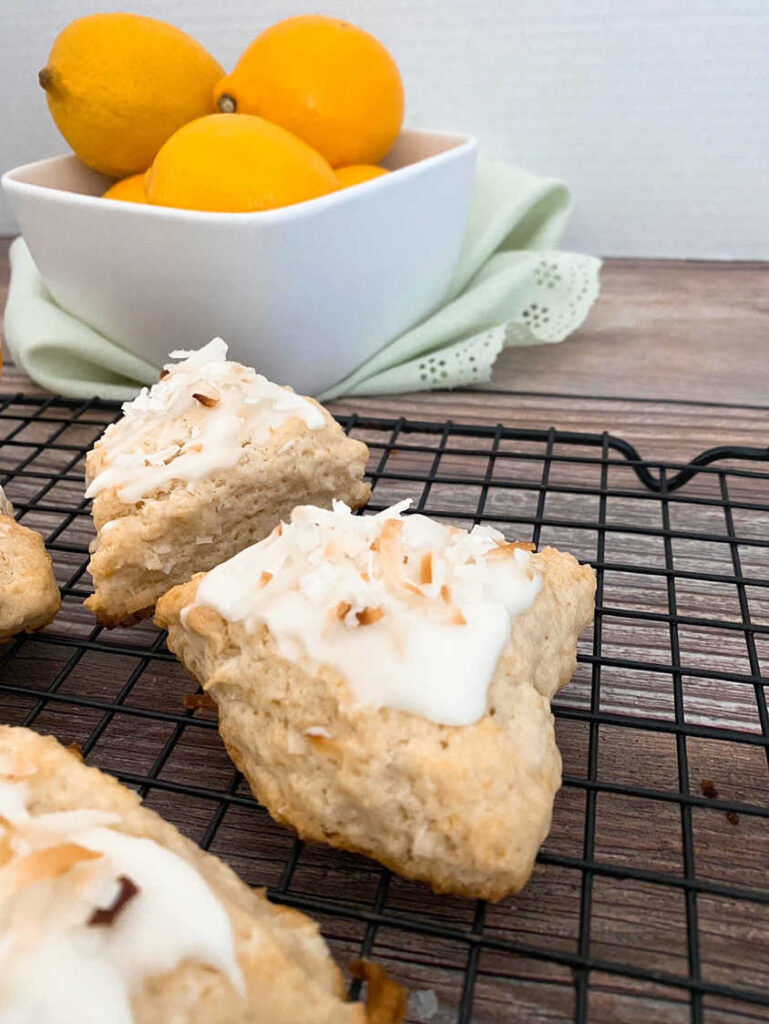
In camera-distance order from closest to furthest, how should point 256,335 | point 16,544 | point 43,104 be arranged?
point 16,544 < point 256,335 < point 43,104

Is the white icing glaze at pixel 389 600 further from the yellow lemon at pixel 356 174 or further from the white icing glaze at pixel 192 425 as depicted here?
the yellow lemon at pixel 356 174

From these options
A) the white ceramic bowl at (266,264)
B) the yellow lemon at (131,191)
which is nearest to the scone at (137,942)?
the white ceramic bowl at (266,264)

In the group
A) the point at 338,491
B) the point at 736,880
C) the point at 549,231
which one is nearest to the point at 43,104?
the point at 549,231

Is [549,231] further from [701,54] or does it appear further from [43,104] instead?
[43,104]

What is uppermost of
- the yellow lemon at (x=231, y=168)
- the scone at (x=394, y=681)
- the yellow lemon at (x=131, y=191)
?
the yellow lemon at (x=231, y=168)

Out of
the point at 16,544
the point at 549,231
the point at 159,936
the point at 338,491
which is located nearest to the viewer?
the point at 159,936

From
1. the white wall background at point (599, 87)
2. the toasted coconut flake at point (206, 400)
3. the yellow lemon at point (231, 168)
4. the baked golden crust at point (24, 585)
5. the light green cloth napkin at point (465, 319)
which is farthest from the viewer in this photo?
the white wall background at point (599, 87)

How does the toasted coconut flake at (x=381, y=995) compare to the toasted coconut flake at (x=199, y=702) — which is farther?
the toasted coconut flake at (x=199, y=702)

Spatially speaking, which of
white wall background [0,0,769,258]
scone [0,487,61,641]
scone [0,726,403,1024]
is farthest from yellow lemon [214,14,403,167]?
scone [0,726,403,1024]
